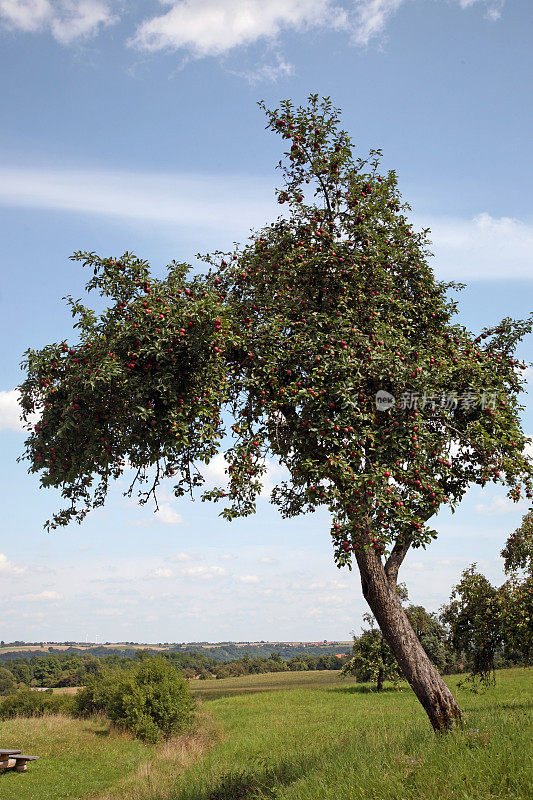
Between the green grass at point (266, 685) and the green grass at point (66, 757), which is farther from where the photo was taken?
the green grass at point (266, 685)

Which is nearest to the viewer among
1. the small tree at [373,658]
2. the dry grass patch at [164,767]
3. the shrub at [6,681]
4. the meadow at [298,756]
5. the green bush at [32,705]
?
the meadow at [298,756]

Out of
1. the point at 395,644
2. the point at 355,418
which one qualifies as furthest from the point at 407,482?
the point at 395,644

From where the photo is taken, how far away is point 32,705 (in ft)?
118

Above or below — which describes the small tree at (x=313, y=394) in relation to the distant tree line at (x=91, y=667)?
above

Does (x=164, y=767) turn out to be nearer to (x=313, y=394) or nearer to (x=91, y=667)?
(x=313, y=394)

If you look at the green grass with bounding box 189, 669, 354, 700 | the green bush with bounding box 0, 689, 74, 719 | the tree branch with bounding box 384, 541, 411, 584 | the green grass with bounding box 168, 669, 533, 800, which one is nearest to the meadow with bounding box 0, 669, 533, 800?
the green grass with bounding box 168, 669, 533, 800

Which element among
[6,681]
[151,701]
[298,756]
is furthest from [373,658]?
[6,681]

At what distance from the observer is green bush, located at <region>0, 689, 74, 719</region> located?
35.3 metres

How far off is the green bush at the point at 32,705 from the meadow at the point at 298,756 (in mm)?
5626

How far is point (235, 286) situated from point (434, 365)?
17.9 ft

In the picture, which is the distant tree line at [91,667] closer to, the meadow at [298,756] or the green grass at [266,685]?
the green grass at [266,685]

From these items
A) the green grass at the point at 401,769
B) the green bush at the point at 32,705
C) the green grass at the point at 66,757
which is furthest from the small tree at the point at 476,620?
the green bush at the point at 32,705

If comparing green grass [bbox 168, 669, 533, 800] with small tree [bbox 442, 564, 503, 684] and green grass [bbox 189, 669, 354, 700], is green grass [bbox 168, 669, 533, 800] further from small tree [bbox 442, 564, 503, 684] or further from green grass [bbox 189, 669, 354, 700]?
green grass [bbox 189, 669, 354, 700]

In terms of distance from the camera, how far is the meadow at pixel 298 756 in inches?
284
